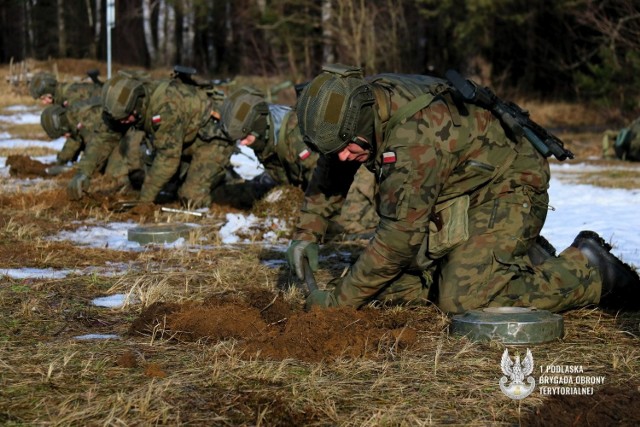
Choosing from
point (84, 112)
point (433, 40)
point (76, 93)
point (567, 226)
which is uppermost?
point (76, 93)

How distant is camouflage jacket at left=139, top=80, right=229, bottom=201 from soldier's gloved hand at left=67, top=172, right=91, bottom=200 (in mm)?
669

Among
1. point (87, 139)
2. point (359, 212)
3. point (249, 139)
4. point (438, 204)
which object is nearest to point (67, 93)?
point (87, 139)

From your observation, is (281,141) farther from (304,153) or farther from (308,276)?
(308,276)

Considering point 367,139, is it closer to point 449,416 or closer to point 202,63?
point 449,416

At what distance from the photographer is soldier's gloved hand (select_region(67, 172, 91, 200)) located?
9969 millimetres

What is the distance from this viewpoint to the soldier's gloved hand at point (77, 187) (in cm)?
997

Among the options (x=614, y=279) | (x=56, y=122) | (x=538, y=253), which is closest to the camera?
(x=614, y=279)

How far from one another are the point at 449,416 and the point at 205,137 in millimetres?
7448

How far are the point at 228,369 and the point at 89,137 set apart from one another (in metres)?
10.2

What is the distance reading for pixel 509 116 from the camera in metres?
5.11

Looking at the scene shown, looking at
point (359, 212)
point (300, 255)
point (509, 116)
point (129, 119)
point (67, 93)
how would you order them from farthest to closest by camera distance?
point (67, 93)
point (129, 119)
point (359, 212)
point (300, 255)
point (509, 116)

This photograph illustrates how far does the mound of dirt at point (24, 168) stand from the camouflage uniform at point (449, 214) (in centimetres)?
895

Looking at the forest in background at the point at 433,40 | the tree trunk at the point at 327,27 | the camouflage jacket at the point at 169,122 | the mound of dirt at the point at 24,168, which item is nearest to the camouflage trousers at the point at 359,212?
the camouflage jacket at the point at 169,122

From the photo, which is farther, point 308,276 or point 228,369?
point 308,276
